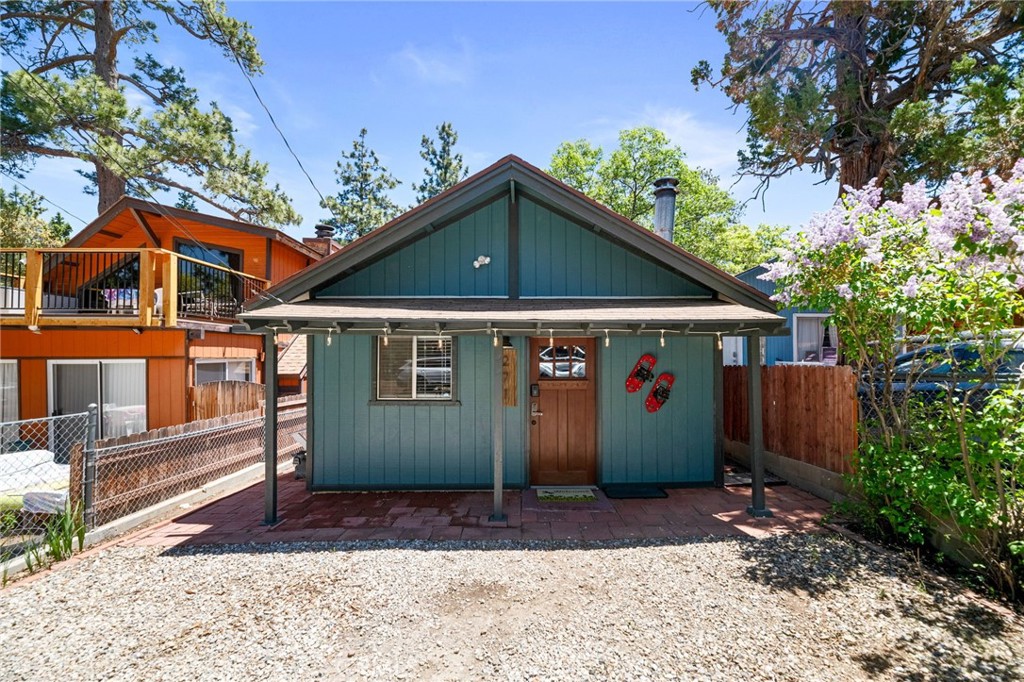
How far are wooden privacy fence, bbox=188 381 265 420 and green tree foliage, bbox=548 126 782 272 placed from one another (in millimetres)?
20304

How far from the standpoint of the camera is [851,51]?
7.95 meters

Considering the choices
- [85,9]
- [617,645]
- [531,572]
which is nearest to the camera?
[617,645]

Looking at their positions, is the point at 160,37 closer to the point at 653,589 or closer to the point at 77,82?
the point at 77,82

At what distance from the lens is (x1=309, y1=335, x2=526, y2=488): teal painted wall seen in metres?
6.48

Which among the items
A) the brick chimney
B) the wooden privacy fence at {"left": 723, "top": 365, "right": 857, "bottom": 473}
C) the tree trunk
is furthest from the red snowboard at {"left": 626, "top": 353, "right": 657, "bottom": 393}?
the tree trunk

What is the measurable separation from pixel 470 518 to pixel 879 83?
10.6 metres

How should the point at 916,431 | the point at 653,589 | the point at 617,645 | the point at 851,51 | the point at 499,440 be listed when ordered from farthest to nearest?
the point at 851,51
the point at 499,440
the point at 916,431
the point at 653,589
the point at 617,645

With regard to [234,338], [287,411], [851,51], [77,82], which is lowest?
[287,411]

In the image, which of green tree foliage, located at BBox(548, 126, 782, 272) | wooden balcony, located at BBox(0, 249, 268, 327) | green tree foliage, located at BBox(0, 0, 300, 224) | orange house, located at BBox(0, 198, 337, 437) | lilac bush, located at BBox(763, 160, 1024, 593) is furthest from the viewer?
green tree foliage, located at BBox(548, 126, 782, 272)

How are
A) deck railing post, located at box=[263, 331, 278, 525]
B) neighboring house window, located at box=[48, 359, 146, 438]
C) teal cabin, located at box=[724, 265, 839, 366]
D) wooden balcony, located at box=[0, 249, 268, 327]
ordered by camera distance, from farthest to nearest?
1. teal cabin, located at box=[724, 265, 839, 366]
2. neighboring house window, located at box=[48, 359, 146, 438]
3. wooden balcony, located at box=[0, 249, 268, 327]
4. deck railing post, located at box=[263, 331, 278, 525]

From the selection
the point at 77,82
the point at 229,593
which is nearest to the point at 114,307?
the point at 77,82

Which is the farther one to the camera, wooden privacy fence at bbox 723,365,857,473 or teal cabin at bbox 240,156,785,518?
teal cabin at bbox 240,156,785,518

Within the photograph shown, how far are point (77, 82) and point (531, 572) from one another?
15.5m

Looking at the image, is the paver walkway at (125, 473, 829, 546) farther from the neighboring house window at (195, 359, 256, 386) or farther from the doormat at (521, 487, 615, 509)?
the neighboring house window at (195, 359, 256, 386)
